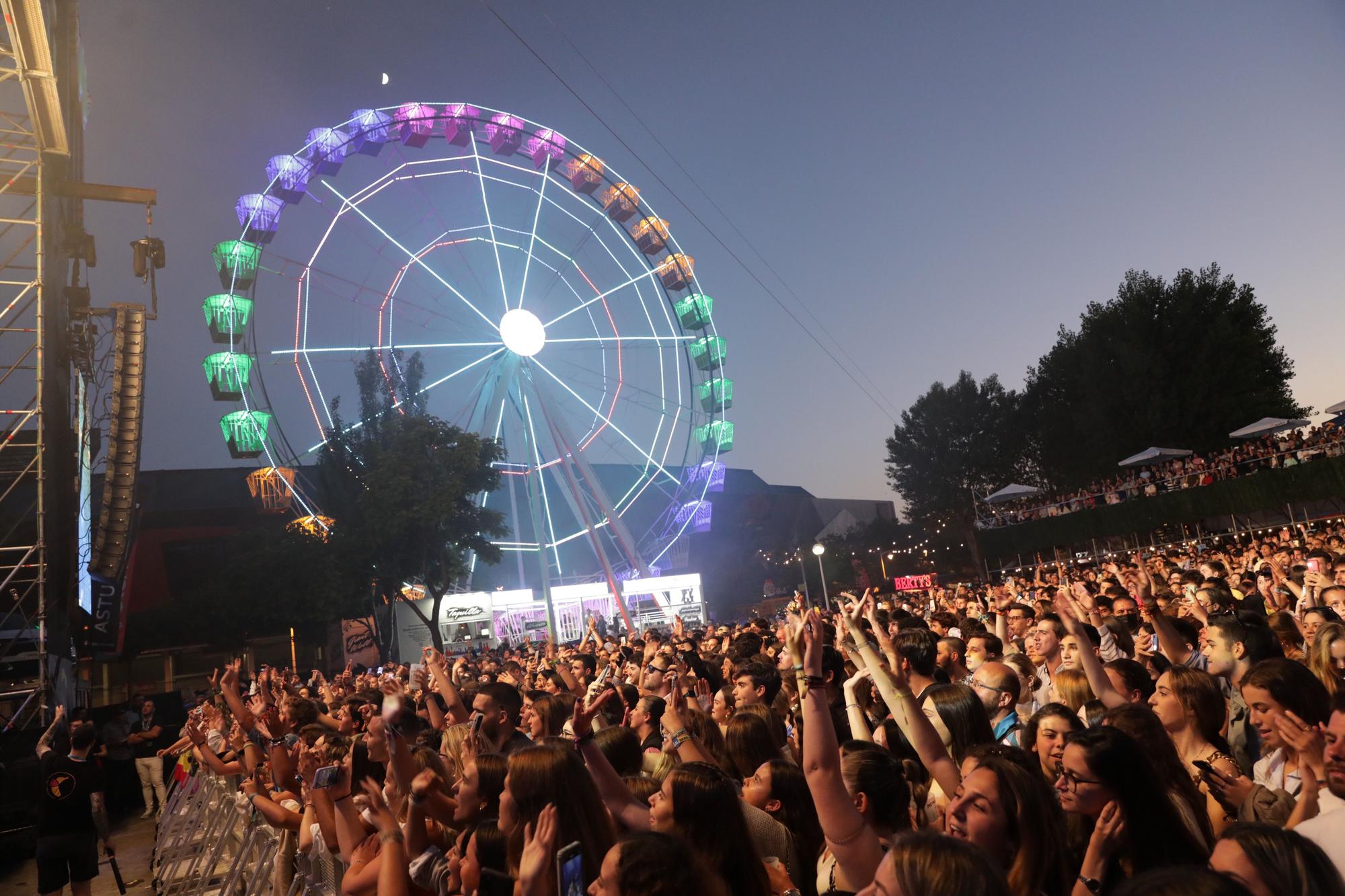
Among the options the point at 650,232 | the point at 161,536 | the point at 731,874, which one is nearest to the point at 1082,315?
the point at 650,232

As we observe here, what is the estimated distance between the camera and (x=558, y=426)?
81.5 feet

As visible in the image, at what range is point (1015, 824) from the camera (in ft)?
8.38

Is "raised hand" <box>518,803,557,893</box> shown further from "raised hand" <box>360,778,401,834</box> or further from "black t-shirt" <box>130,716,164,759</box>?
"black t-shirt" <box>130,716,164,759</box>

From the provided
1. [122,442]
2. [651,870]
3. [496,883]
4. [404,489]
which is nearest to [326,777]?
[496,883]

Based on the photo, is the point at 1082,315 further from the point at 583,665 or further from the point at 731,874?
the point at 731,874

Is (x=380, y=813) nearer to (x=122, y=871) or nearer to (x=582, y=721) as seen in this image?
(x=582, y=721)

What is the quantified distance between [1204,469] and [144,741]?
29011mm

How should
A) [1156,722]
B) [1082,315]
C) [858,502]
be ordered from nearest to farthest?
1. [1156,722]
2. [1082,315]
3. [858,502]

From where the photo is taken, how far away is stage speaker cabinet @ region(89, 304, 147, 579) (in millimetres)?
A: 14664

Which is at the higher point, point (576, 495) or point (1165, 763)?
point (576, 495)

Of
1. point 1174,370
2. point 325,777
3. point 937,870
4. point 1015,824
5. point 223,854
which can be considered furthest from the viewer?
point 1174,370

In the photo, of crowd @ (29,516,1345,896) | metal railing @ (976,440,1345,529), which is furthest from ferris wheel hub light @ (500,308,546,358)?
metal railing @ (976,440,1345,529)

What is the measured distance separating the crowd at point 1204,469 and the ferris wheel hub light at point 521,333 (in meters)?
19.6

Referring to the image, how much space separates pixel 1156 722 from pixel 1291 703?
1.60ft
